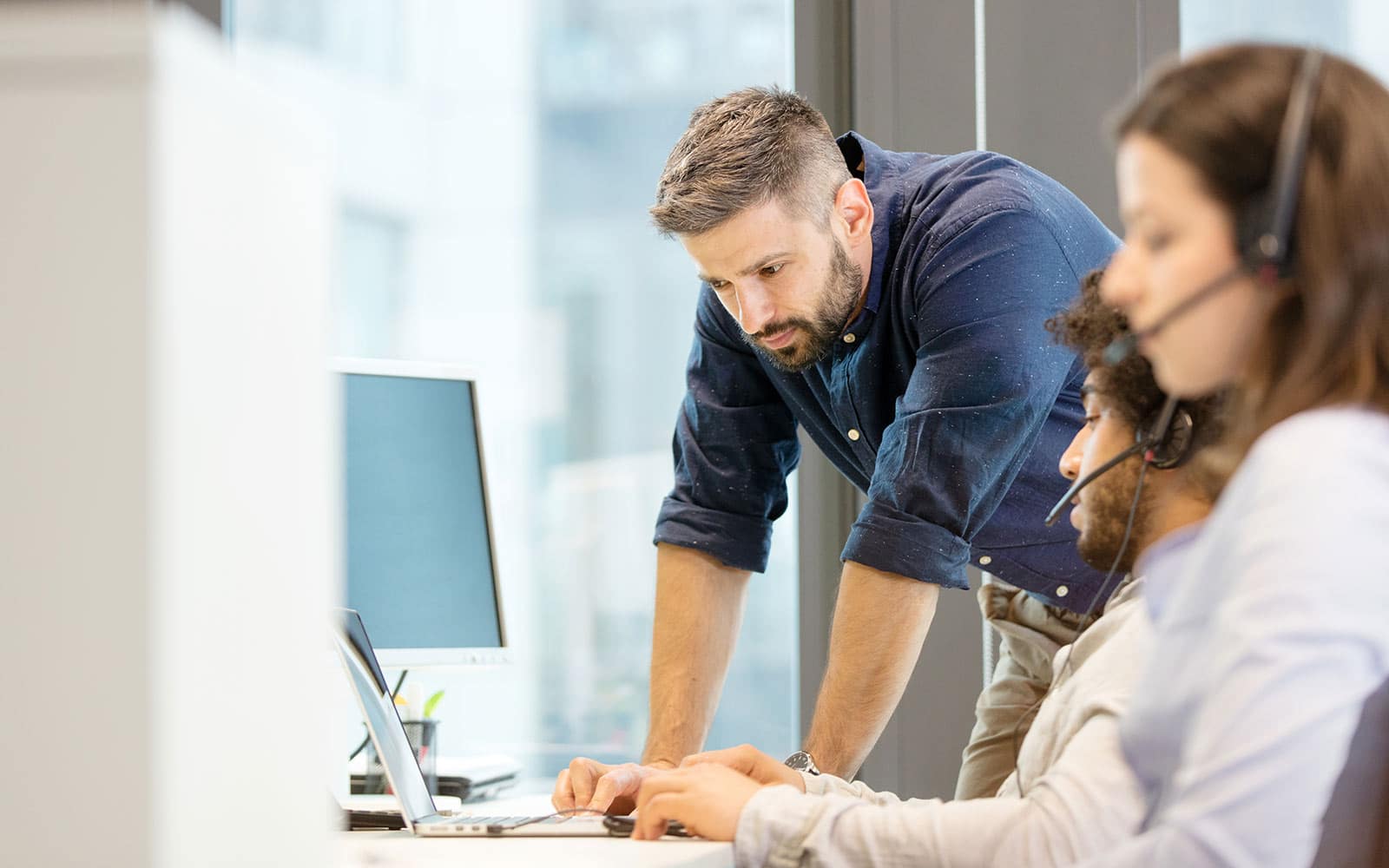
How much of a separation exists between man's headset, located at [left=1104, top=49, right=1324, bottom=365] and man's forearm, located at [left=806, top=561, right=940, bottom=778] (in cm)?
78

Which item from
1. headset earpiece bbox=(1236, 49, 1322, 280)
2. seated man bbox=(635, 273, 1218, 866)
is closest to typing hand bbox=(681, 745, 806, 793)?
seated man bbox=(635, 273, 1218, 866)

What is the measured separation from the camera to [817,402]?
6.02 ft

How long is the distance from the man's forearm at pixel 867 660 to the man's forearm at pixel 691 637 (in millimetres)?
260

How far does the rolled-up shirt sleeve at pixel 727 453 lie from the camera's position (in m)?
1.83

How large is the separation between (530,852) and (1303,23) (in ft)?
5.65

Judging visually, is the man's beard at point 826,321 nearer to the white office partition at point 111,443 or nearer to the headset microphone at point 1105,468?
the headset microphone at point 1105,468

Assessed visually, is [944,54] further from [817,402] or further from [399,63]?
[399,63]

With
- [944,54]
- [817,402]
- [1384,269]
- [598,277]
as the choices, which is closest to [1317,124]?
[1384,269]

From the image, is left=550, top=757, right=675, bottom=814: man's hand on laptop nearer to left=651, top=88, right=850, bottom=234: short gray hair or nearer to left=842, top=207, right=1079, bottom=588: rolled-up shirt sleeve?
left=842, top=207, right=1079, bottom=588: rolled-up shirt sleeve

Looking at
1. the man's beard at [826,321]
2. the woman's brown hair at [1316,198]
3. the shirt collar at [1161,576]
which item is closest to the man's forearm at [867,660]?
the man's beard at [826,321]

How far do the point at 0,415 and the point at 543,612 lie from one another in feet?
6.94

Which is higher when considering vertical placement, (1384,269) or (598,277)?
(598,277)

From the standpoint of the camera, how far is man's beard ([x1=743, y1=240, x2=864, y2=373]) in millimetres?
1676

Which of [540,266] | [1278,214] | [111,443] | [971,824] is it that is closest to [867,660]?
[971,824]
